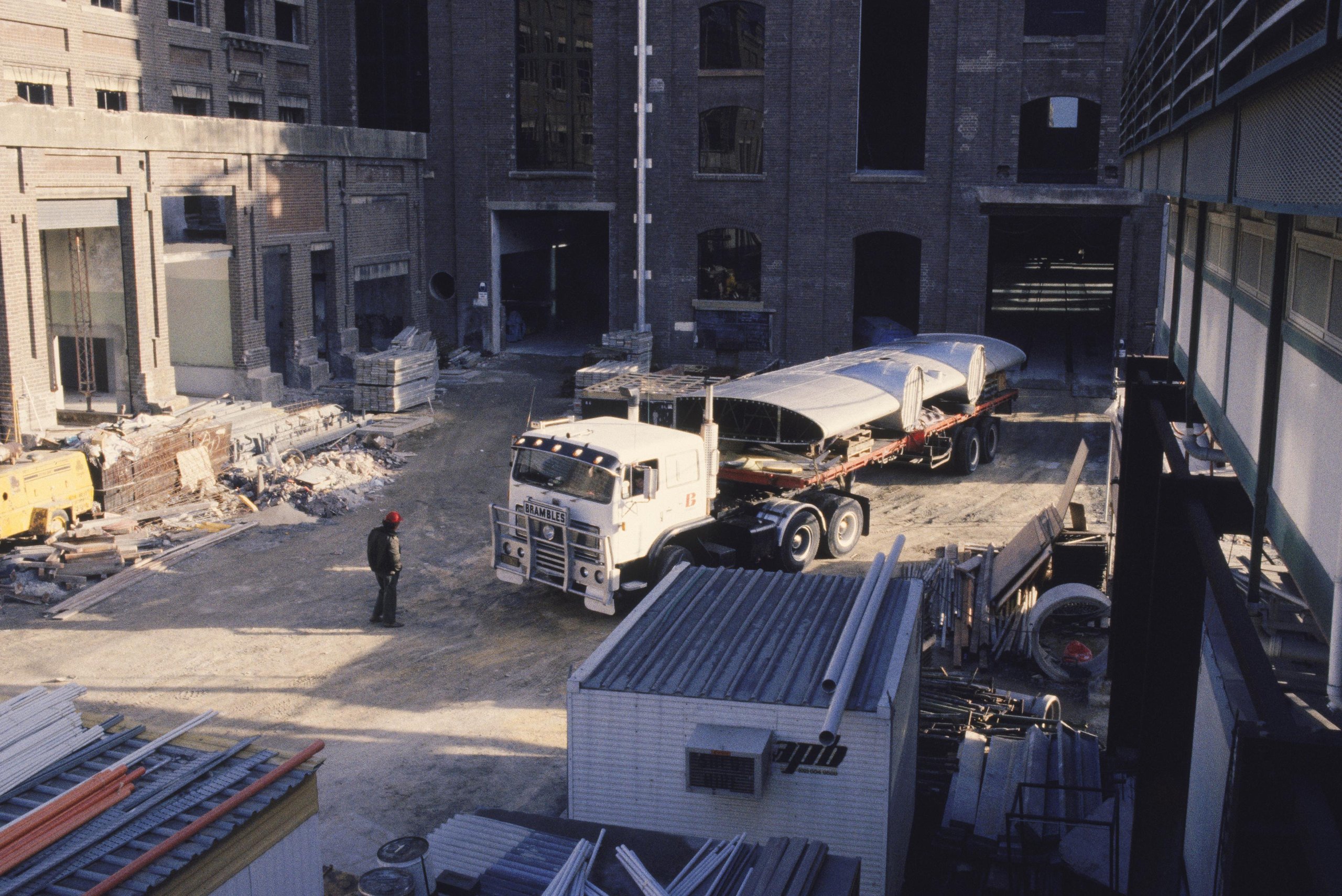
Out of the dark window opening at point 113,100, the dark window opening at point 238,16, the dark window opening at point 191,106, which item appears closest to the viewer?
the dark window opening at point 113,100

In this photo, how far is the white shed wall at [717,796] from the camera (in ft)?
29.0

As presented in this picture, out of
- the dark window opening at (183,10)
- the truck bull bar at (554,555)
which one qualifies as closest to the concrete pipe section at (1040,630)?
the truck bull bar at (554,555)

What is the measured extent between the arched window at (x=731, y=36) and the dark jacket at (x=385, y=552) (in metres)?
21.1

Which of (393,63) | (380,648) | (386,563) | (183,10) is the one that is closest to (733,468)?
(386,563)

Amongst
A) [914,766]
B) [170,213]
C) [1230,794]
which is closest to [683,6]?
[170,213]

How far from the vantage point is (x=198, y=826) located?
7492mm

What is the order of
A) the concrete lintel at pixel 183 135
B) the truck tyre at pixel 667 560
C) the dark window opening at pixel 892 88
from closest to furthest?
the truck tyre at pixel 667 560 → the concrete lintel at pixel 183 135 → the dark window opening at pixel 892 88

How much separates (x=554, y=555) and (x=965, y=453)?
10545 millimetres

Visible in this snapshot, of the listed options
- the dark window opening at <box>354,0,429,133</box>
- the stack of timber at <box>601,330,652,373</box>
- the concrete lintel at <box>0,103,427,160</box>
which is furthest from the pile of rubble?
the dark window opening at <box>354,0,429,133</box>

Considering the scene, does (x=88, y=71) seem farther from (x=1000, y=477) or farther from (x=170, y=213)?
(x=1000, y=477)

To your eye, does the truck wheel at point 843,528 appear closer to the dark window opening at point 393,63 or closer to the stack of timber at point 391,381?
the stack of timber at point 391,381

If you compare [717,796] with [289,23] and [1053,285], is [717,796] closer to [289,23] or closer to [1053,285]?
[289,23]

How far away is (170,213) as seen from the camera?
3350 cm

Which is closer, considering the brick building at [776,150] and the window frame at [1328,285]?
the window frame at [1328,285]
